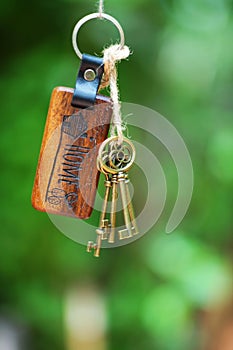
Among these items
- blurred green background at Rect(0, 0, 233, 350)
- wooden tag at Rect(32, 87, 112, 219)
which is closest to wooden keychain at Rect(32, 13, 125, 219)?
wooden tag at Rect(32, 87, 112, 219)

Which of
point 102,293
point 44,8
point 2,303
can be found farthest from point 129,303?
point 44,8

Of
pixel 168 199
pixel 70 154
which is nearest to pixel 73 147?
pixel 70 154

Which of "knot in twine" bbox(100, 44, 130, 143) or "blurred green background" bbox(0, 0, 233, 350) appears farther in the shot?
"blurred green background" bbox(0, 0, 233, 350)

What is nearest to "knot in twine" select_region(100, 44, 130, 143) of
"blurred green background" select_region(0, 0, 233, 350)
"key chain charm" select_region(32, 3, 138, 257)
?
"key chain charm" select_region(32, 3, 138, 257)

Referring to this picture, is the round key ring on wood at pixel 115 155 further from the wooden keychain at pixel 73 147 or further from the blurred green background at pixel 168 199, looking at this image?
the blurred green background at pixel 168 199

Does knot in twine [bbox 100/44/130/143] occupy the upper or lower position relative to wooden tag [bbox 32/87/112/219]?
upper

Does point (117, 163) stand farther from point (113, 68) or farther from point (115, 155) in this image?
point (113, 68)

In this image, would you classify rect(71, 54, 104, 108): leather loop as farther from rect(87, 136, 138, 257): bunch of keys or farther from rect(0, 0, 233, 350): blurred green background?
rect(0, 0, 233, 350): blurred green background

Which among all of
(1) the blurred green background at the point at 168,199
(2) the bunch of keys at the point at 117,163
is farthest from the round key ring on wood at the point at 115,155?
(1) the blurred green background at the point at 168,199
